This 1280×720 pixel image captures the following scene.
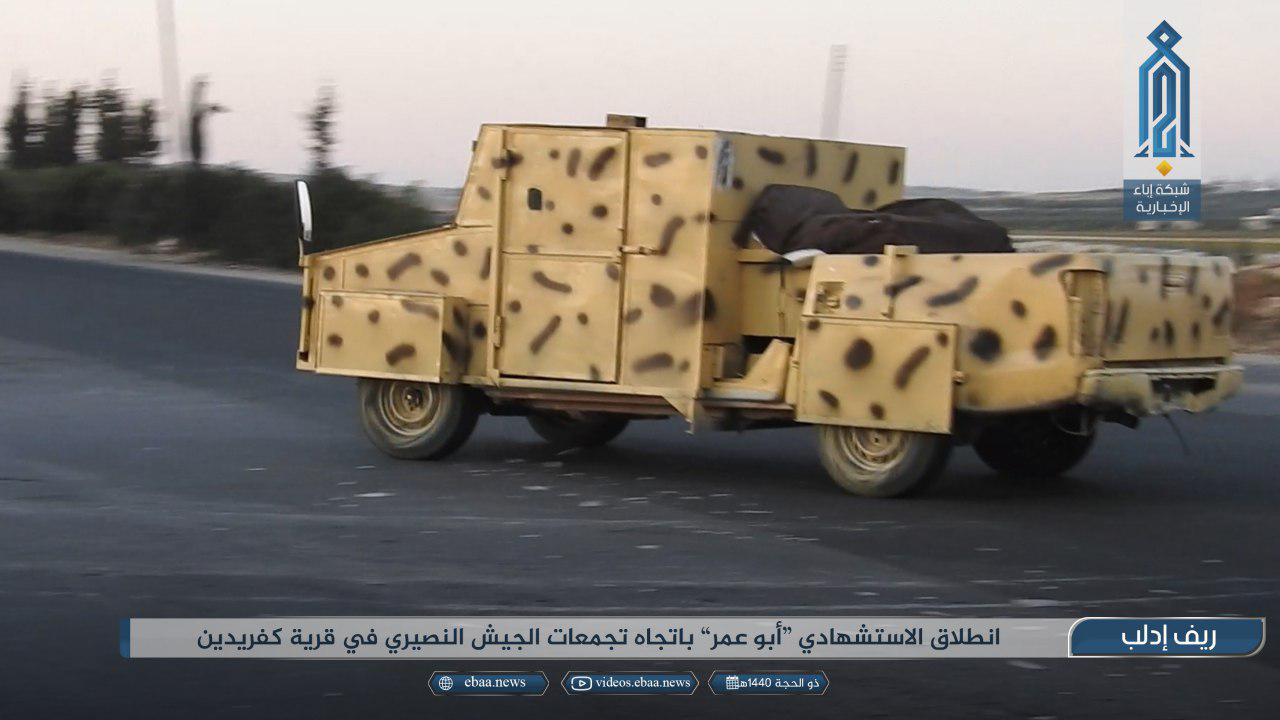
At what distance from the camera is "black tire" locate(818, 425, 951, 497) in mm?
11047

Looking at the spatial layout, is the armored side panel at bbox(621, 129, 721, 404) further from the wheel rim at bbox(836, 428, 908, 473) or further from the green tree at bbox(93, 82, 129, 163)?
the green tree at bbox(93, 82, 129, 163)

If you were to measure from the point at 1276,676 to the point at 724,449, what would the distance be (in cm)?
743


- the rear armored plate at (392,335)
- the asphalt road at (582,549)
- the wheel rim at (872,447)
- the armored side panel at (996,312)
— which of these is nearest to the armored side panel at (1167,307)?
the armored side panel at (996,312)

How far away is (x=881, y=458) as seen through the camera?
1128 centimetres

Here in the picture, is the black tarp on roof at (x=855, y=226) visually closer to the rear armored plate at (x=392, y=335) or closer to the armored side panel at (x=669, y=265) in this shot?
the armored side panel at (x=669, y=265)

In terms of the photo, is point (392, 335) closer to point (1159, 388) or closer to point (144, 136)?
point (1159, 388)

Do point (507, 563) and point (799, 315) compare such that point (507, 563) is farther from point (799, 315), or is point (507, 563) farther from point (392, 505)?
point (799, 315)

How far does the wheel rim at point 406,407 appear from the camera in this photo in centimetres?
1295

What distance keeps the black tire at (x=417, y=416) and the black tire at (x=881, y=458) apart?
2532 millimetres

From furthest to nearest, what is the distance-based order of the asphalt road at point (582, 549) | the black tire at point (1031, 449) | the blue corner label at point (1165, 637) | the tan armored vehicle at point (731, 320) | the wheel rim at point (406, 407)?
1. the wheel rim at point (406, 407)
2. the black tire at point (1031, 449)
3. the tan armored vehicle at point (731, 320)
4. the blue corner label at point (1165, 637)
5. the asphalt road at point (582, 549)

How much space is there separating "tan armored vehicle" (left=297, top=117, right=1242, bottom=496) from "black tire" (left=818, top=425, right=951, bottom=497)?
12mm

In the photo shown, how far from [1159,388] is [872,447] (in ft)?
5.37

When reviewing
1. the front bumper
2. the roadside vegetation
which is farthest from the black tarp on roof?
the roadside vegetation

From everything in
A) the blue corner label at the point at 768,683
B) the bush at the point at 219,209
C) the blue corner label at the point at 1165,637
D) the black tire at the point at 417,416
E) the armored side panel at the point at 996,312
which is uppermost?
the armored side panel at the point at 996,312
